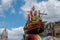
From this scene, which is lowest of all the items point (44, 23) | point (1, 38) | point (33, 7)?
point (1, 38)

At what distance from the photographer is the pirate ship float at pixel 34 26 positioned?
18656 mm

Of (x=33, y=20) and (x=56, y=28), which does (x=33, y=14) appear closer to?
(x=33, y=20)

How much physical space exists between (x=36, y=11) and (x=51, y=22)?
5.79ft

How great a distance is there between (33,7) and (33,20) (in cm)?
121

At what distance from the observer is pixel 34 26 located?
1869 centimetres

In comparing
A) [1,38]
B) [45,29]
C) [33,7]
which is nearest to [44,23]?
[45,29]

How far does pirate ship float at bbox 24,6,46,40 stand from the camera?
18.7 meters

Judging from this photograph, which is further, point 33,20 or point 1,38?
point 1,38

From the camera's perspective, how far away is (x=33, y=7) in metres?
19.0

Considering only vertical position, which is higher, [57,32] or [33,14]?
Answer: [33,14]

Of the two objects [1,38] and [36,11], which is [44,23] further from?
[1,38]

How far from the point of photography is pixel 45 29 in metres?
19.0

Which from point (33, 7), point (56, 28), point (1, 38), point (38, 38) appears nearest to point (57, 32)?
point (56, 28)

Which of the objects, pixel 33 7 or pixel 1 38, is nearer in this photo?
pixel 33 7
